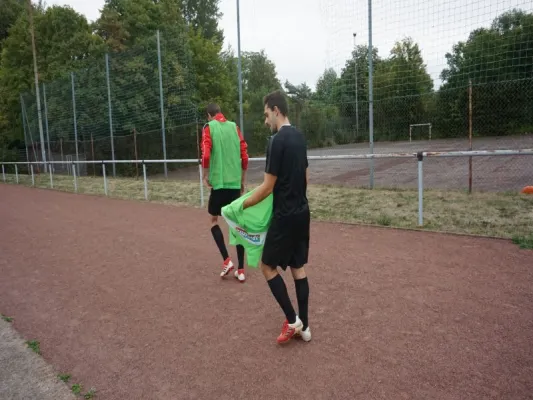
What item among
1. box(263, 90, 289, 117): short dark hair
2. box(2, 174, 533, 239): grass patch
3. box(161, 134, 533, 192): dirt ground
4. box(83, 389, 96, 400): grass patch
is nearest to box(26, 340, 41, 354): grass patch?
box(83, 389, 96, 400): grass patch

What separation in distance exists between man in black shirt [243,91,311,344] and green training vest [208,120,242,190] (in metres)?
1.62

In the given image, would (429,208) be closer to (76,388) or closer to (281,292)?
(281,292)

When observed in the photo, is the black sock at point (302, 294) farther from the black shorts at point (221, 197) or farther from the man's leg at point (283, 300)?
the black shorts at point (221, 197)

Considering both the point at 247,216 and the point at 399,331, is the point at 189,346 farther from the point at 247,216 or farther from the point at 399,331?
the point at 399,331

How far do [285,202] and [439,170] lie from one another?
13072mm

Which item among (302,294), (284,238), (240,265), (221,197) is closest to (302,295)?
(302,294)

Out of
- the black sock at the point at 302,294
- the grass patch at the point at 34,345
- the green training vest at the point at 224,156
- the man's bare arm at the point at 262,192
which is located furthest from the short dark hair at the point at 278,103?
the grass patch at the point at 34,345

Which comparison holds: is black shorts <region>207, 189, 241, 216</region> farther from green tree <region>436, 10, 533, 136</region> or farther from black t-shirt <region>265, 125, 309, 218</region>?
green tree <region>436, 10, 533, 136</region>

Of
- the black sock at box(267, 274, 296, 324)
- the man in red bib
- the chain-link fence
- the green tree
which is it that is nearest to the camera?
the black sock at box(267, 274, 296, 324)

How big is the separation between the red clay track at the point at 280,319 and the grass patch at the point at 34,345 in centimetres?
4

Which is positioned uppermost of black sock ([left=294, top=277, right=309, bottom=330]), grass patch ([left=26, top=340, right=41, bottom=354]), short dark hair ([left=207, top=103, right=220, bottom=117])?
short dark hair ([left=207, top=103, right=220, bottom=117])

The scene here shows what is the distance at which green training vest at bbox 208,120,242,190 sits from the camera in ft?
15.9

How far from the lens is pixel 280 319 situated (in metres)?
3.87

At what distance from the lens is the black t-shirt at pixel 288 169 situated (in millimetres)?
3086
